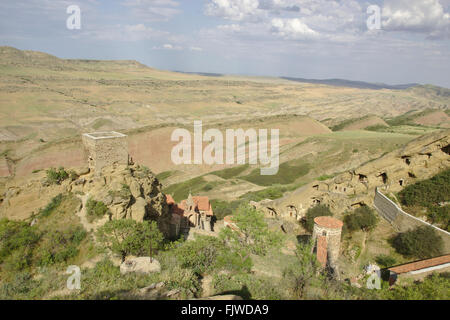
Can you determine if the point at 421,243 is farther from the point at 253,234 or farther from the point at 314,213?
the point at 253,234

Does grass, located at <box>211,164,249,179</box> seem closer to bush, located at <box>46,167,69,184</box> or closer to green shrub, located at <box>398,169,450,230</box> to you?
green shrub, located at <box>398,169,450,230</box>

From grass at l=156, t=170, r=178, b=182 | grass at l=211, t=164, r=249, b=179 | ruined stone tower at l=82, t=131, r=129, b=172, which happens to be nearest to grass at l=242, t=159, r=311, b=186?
grass at l=211, t=164, r=249, b=179

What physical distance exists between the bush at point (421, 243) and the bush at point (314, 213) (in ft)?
17.6

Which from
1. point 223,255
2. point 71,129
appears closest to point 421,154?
point 223,255

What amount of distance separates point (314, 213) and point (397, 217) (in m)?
5.11

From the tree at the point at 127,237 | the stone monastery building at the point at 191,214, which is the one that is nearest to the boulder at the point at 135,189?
the tree at the point at 127,237

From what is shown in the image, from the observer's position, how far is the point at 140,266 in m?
10.7

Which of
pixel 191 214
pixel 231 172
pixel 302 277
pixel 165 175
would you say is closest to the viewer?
pixel 302 277

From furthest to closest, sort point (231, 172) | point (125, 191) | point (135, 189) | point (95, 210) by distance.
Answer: point (231, 172), point (135, 189), point (125, 191), point (95, 210)

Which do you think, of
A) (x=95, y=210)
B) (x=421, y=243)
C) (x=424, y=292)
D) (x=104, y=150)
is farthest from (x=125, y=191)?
(x=421, y=243)

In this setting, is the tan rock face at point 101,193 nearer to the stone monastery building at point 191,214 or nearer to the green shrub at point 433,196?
the stone monastery building at point 191,214
